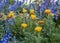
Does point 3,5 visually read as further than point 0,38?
Yes

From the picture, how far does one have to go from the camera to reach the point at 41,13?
3.38 m

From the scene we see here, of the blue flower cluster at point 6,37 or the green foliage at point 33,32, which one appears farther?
the blue flower cluster at point 6,37

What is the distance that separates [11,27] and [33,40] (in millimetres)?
571

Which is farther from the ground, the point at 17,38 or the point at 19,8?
the point at 19,8

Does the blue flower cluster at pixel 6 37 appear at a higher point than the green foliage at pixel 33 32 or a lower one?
lower

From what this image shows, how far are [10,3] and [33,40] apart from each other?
5.81 feet

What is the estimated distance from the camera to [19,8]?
367cm

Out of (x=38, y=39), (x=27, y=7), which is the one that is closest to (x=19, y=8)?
(x=27, y=7)

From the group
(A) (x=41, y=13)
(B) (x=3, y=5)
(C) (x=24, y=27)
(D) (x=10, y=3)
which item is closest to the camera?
(C) (x=24, y=27)

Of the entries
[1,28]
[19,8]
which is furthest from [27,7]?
[1,28]

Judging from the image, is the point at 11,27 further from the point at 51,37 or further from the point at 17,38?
the point at 51,37

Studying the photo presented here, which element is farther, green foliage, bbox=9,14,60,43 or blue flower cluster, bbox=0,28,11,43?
blue flower cluster, bbox=0,28,11,43

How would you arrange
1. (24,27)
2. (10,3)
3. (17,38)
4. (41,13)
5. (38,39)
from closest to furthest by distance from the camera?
(38,39) < (24,27) < (17,38) < (41,13) < (10,3)

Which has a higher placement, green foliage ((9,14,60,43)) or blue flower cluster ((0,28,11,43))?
green foliage ((9,14,60,43))
